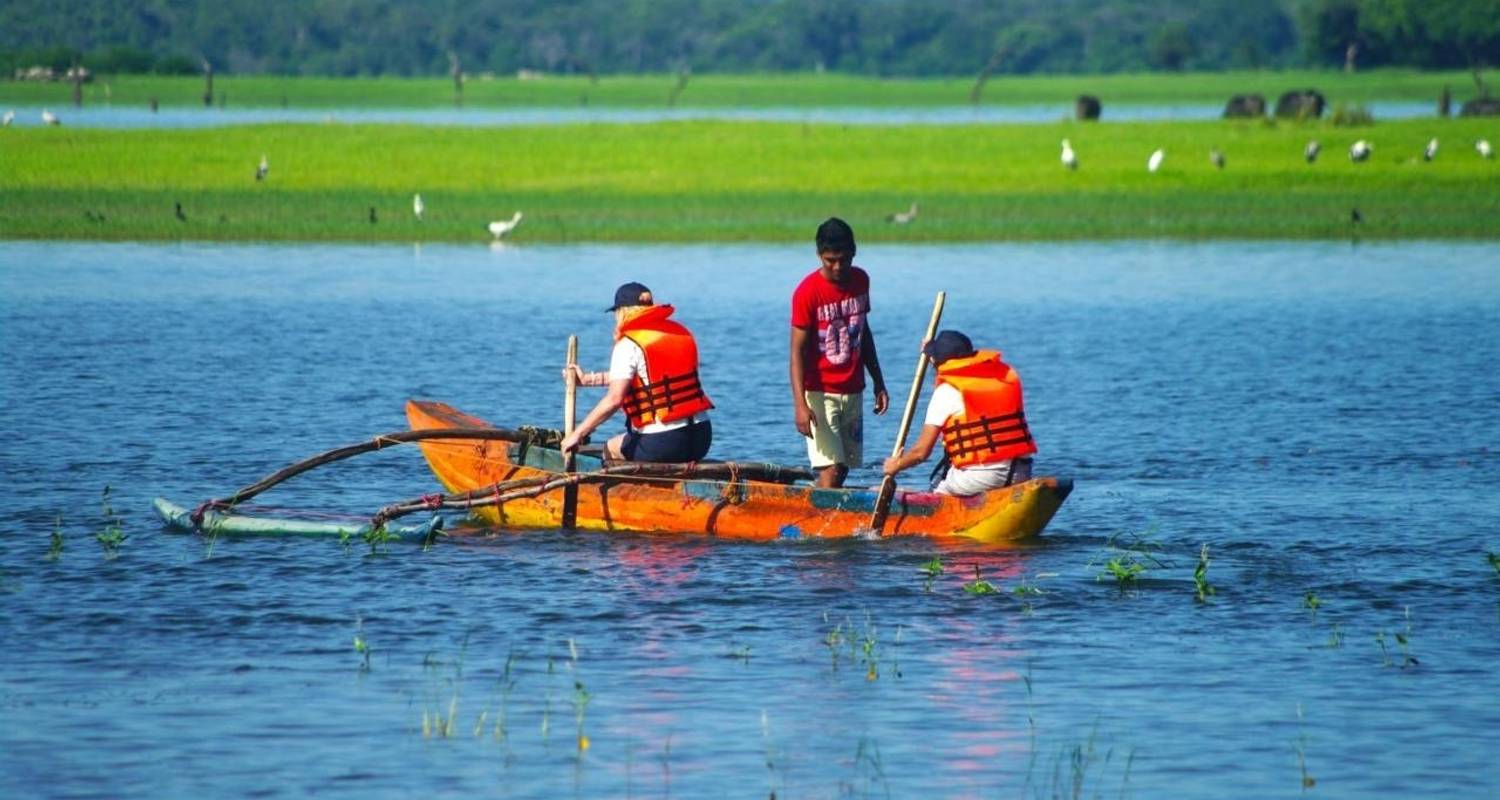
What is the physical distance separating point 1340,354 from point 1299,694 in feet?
52.8

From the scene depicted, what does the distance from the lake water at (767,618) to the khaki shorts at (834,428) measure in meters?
0.63

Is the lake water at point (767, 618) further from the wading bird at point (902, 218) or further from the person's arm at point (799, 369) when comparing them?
the wading bird at point (902, 218)

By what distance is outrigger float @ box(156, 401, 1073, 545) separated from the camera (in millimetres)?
14555

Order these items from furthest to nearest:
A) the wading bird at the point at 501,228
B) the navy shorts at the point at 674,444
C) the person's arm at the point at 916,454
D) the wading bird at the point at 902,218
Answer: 1. the wading bird at the point at 902,218
2. the wading bird at the point at 501,228
3. the navy shorts at the point at 674,444
4. the person's arm at the point at 916,454

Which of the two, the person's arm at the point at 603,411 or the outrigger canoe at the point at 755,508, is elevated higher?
the person's arm at the point at 603,411

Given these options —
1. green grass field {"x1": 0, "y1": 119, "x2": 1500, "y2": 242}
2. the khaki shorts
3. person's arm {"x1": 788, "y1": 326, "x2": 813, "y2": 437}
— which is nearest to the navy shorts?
the khaki shorts

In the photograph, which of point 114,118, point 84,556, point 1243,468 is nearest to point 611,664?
point 84,556

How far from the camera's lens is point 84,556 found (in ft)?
48.0

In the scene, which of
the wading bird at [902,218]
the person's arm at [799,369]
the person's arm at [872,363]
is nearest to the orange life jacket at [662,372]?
the person's arm at [799,369]

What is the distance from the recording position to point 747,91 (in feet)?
406

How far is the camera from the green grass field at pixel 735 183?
41500 millimetres

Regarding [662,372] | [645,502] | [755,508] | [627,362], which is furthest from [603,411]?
[755,508]

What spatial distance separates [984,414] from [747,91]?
110530mm

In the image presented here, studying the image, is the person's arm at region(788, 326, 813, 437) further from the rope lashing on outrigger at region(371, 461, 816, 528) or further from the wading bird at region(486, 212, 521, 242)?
the wading bird at region(486, 212, 521, 242)
